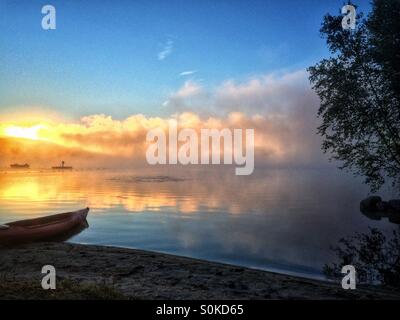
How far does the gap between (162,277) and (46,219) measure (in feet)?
56.2

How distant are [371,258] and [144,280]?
17.9 m

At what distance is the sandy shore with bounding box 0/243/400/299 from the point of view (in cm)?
925

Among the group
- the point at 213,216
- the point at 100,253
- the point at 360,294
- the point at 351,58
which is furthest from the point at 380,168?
the point at 100,253

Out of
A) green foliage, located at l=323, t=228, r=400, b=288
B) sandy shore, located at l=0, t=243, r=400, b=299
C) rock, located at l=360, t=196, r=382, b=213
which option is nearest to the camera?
sandy shore, located at l=0, t=243, r=400, b=299

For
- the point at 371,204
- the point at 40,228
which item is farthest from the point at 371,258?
the point at 371,204

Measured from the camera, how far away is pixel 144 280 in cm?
1202

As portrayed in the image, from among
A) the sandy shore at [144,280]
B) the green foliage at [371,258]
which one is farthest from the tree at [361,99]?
the sandy shore at [144,280]

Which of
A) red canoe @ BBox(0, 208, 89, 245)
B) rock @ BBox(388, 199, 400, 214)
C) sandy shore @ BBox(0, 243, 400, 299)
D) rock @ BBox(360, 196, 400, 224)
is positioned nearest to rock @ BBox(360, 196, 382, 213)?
rock @ BBox(360, 196, 400, 224)

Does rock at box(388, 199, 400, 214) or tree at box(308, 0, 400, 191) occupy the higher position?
tree at box(308, 0, 400, 191)

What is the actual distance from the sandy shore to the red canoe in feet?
13.0

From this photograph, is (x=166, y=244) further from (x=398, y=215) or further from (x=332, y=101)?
(x=398, y=215)

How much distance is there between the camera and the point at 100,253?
1717 cm

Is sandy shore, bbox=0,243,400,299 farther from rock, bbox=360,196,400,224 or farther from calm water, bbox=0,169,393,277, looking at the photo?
rock, bbox=360,196,400,224

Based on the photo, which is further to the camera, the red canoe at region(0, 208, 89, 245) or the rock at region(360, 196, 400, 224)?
the rock at region(360, 196, 400, 224)
